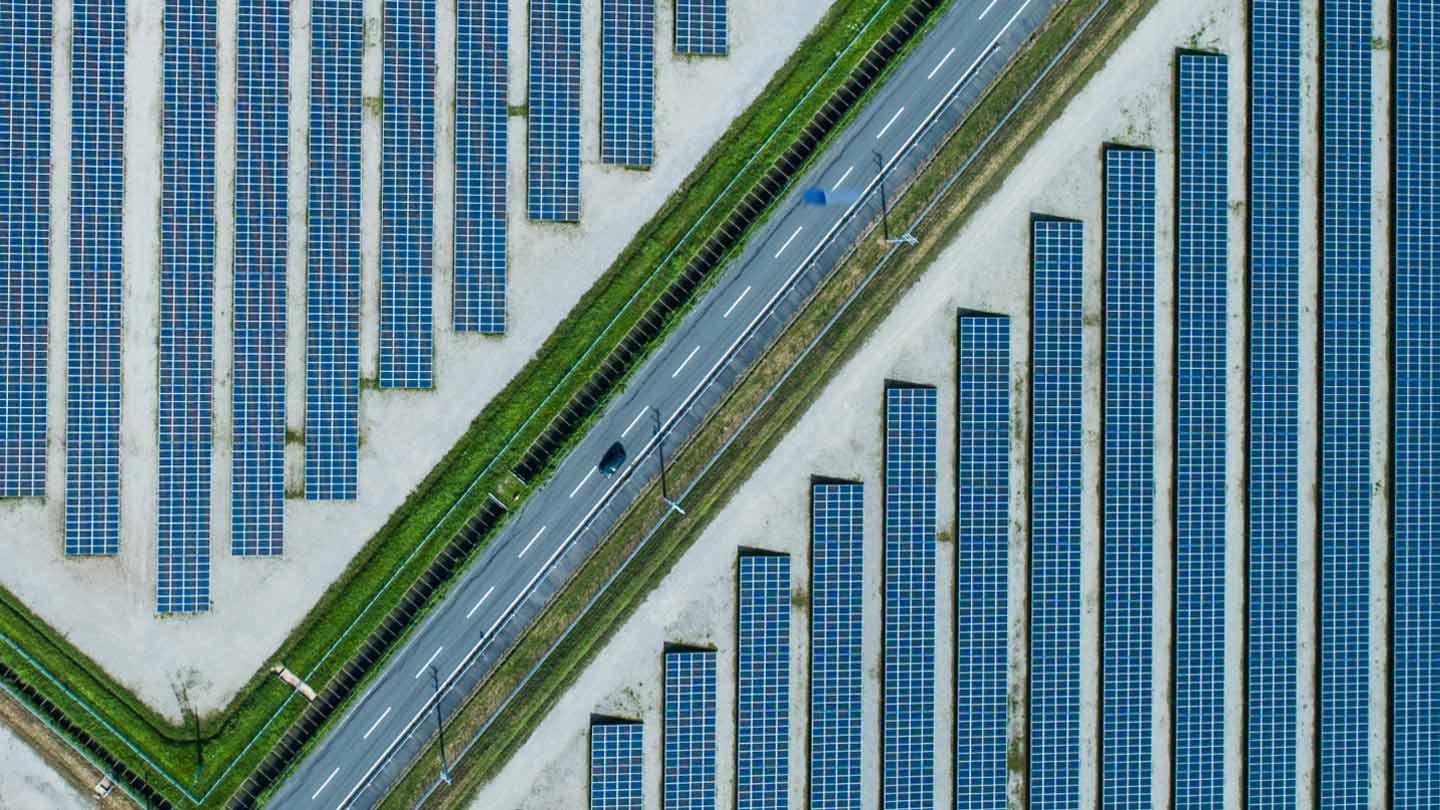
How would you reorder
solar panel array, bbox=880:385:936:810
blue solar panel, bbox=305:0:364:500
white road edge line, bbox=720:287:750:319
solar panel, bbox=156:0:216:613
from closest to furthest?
solar panel, bbox=156:0:216:613, blue solar panel, bbox=305:0:364:500, solar panel array, bbox=880:385:936:810, white road edge line, bbox=720:287:750:319

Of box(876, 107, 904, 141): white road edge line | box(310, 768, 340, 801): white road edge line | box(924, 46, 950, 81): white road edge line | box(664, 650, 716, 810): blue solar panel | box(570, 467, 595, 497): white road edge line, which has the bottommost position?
box(310, 768, 340, 801): white road edge line

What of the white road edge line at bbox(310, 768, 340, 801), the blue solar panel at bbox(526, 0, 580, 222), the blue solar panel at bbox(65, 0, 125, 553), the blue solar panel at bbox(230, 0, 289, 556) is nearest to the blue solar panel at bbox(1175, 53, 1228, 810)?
the blue solar panel at bbox(526, 0, 580, 222)

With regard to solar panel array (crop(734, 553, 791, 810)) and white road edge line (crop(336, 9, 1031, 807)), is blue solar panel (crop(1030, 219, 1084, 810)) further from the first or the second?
solar panel array (crop(734, 553, 791, 810))

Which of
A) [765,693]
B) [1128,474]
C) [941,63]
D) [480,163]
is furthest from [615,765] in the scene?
[941,63]

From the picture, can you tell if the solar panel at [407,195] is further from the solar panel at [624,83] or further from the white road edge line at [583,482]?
the white road edge line at [583,482]

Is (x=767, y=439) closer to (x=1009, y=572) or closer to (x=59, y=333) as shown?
(x=1009, y=572)

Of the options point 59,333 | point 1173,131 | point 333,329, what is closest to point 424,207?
point 333,329
